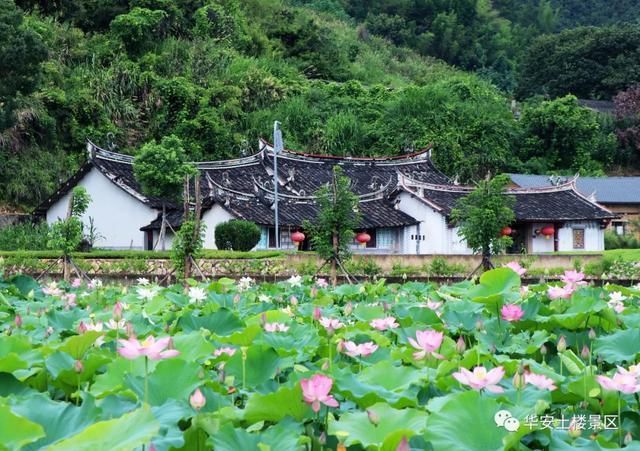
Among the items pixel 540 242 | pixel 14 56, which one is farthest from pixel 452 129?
pixel 14 56

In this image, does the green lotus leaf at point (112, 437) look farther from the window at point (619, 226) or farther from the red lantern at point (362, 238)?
the window at point (619, 226)

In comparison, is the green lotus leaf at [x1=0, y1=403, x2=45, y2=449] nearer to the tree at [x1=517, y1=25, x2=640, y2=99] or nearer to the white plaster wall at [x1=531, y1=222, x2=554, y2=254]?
the white plaster wall at [x1=531, y1=222, x2=554, y2=254]

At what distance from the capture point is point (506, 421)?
69.2 inches

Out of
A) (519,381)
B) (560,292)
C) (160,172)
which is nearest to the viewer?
(519,381)

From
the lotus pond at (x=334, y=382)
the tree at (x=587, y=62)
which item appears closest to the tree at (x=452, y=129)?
the tree at (x=587, y=62)

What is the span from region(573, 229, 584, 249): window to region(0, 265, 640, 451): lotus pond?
23736 millimetres

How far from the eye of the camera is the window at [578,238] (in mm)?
26688

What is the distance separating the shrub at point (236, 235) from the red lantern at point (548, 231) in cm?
1024

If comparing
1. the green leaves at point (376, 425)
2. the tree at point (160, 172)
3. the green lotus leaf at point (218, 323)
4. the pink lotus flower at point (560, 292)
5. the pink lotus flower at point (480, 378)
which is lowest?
the green leaves at point (376, 425)

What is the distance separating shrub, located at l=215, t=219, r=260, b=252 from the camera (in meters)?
20.6

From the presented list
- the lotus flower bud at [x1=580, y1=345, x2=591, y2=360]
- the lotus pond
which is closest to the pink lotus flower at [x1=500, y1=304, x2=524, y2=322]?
the lotus pond

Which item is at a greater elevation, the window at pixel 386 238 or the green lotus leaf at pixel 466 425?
the window at pixel 386 238

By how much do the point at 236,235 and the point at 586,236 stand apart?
12.0 m

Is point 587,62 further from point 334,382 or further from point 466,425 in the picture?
point 466,425
